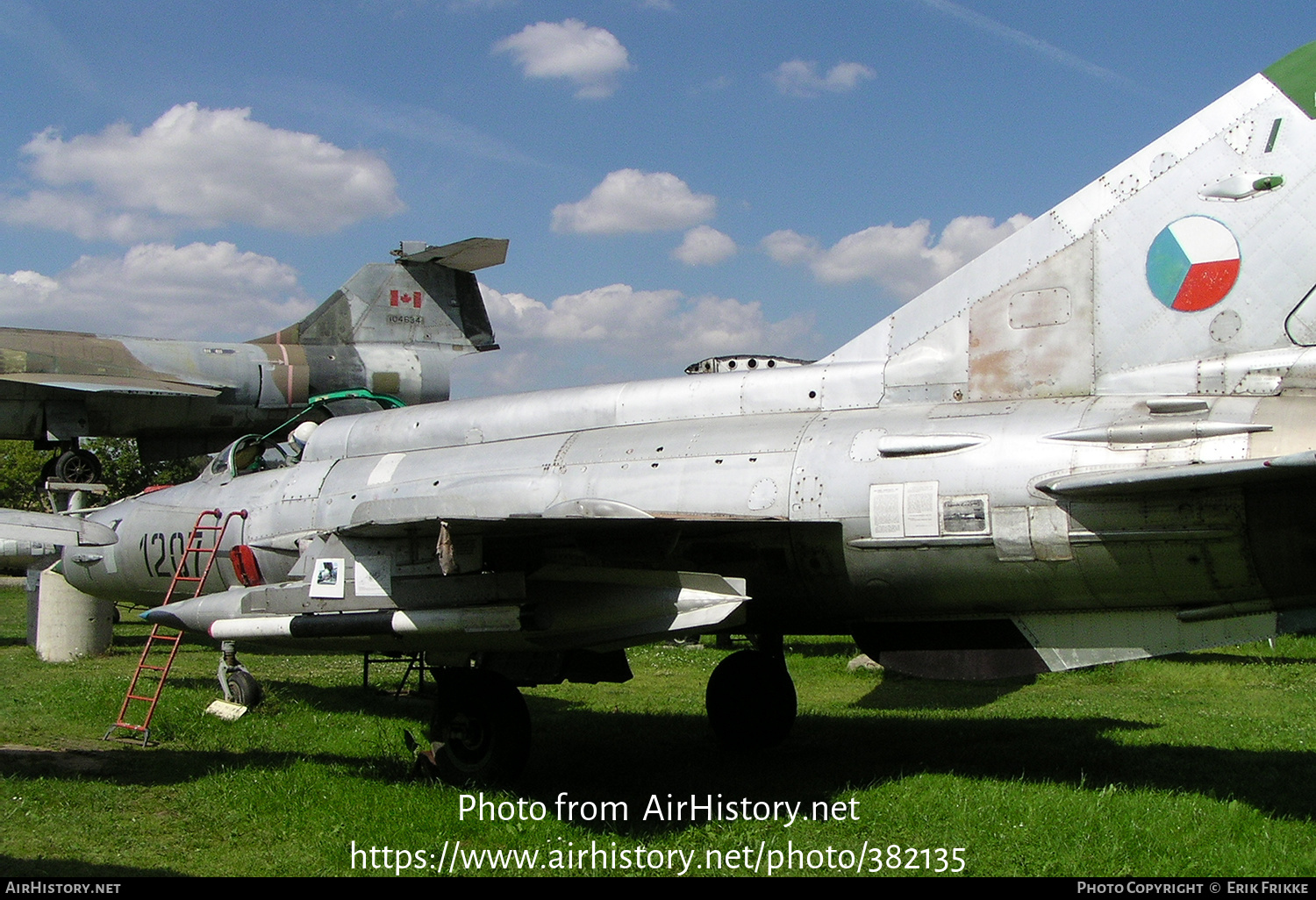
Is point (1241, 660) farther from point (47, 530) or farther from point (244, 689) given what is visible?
point (47, 530)

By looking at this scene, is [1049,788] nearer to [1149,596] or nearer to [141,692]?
[1149,596]

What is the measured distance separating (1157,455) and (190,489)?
887 cm

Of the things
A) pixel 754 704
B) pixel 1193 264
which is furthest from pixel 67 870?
pixel 1193 264

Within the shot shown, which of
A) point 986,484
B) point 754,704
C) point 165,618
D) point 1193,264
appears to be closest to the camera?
point 986,484

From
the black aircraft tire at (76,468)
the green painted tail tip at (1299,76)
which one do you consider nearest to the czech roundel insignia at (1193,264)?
the green painted tail tip at (1299,76)

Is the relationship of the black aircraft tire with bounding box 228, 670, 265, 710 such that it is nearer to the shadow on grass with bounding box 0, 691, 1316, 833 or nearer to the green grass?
the green grass

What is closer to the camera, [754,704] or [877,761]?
[877,761]

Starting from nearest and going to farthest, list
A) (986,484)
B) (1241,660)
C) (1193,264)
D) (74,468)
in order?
(986,484) → (1193,264) → (1241,660) → (74,468)

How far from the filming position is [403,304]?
23.4 meters

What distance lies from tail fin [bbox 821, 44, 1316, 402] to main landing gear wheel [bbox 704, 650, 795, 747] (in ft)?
10.0

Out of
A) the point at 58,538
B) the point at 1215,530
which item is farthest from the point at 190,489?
the point at 1215,530

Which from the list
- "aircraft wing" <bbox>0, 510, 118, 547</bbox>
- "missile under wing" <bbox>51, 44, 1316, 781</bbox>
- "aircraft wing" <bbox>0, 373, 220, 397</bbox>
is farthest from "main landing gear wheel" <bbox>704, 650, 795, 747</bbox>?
"aircraft wing" <bbox>0, 373, 220, 397</bbox>

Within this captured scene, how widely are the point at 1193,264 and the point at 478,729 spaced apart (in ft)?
18.3

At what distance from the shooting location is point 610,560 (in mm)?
6867
